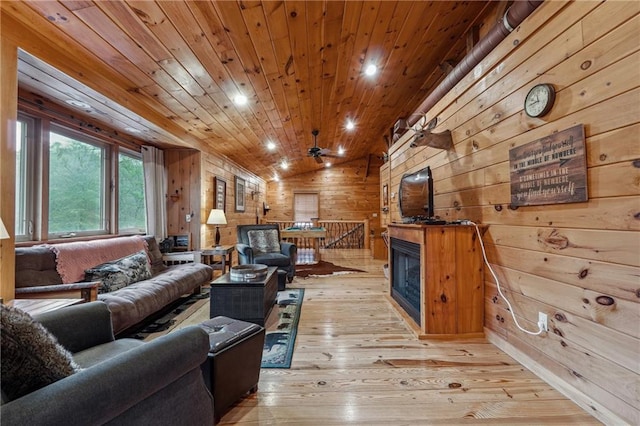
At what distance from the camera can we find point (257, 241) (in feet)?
15.6

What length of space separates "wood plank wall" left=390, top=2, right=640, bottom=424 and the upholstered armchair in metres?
2.82

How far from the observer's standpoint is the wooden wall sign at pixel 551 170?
1.55m

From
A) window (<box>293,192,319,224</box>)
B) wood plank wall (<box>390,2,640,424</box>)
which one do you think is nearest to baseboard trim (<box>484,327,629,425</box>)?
wood plank wall (<box>390,2,640,424</box>)

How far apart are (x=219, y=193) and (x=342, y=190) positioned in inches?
205

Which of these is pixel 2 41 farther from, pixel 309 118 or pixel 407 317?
pixel 407 317

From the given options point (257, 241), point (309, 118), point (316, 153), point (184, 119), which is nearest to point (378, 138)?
point (316, 153)

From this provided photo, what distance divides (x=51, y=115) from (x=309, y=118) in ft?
10.4

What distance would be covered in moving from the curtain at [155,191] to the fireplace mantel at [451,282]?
12.5ft

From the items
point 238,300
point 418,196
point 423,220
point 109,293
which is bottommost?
point 238,300

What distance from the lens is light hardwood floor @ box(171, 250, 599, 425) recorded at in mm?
1506

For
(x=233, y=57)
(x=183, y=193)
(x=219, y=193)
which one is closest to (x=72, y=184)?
(x=183, y=193)

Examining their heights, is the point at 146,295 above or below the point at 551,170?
below

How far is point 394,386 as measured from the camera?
1.76 metres

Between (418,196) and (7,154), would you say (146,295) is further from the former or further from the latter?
(418,196)
